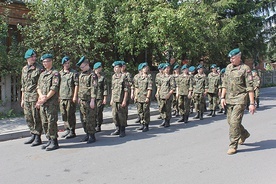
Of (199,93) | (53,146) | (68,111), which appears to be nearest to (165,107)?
(199,93)

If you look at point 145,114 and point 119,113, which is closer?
point 119,113

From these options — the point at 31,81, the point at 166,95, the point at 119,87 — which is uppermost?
the point at 31,81

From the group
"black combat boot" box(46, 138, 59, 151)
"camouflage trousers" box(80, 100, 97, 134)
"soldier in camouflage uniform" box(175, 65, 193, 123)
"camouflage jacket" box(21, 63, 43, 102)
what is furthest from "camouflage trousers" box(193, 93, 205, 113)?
"camouflage jacket" box(21, 63, 43, 102)

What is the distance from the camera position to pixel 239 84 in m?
5.80

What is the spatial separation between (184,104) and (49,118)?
489 cm

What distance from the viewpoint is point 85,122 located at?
6797 millimetres

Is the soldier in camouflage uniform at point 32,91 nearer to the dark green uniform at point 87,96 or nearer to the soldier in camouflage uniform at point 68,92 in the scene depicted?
the soldier in camouflage uniform at point 68,92

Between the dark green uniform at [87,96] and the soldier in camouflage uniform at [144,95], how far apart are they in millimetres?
1643

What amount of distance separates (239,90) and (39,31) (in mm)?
8337

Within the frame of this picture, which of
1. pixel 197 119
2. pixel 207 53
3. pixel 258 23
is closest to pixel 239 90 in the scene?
pixel 197 119

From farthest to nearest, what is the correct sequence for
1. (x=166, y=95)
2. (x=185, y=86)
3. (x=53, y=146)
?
1. (x=185, y=86)
2. (x=166, y=95)
3. (x=53, y=146)

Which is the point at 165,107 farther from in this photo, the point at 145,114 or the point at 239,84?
the point at 239,84

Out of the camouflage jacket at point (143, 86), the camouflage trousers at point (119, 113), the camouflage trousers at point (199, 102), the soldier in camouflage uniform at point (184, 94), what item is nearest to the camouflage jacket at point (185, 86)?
the soldier in camouflage uniform at point (184, 94)

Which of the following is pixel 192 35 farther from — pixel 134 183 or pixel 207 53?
pixel 134 183
